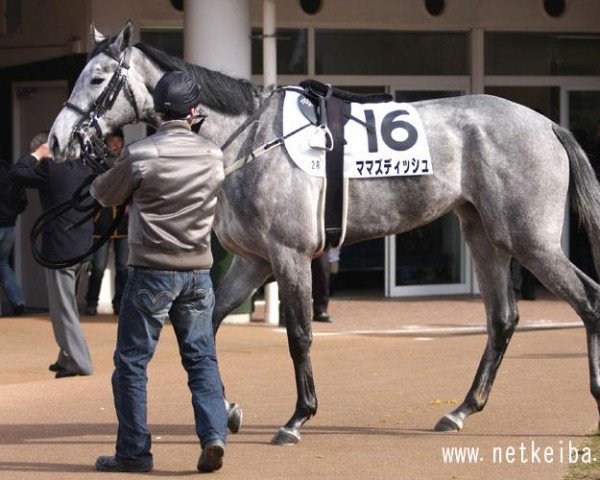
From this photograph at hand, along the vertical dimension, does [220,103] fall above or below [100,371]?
above

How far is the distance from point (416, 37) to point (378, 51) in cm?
50

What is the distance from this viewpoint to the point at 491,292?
29.9 feet

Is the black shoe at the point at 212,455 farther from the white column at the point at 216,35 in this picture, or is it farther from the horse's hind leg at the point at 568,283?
the white column at the point at 216,35

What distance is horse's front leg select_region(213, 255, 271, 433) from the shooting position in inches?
343

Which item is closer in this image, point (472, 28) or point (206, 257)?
point (206, 257)

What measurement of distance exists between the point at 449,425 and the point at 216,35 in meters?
7.01

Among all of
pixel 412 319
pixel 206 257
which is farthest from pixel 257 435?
pixel 412 319

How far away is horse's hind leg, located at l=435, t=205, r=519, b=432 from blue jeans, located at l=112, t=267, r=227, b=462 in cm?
209

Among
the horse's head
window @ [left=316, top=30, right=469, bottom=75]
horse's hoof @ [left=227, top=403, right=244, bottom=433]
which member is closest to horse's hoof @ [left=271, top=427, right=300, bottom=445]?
horse's hoof @ [left=227, top=403, right=244, bottom=433]

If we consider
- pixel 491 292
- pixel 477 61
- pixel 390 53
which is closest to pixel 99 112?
pixel 491 292

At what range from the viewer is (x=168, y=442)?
844cm

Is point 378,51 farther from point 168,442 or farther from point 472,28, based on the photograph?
point 168,442

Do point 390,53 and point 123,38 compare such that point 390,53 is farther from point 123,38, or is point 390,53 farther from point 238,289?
point 123,38

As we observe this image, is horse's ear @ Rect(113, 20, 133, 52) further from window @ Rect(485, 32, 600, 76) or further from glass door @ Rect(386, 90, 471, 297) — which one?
window @ Rect(485, 32, 600, 76)
